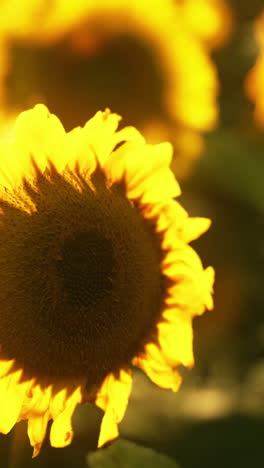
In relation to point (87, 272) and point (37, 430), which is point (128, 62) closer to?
point (87, 272)

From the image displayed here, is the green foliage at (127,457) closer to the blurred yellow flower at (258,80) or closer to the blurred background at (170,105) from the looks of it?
the blurred background at (170,105)

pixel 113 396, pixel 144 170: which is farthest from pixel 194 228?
pixel 113 396

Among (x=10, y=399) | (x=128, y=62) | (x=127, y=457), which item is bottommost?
(x=127, y=457)

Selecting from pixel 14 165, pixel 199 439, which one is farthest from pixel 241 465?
pixel 14 165

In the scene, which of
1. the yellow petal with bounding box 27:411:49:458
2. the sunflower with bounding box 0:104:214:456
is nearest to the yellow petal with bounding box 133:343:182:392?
the sunflower with bounding box 0:104:214:456

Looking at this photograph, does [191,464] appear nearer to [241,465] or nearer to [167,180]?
[241,465]
